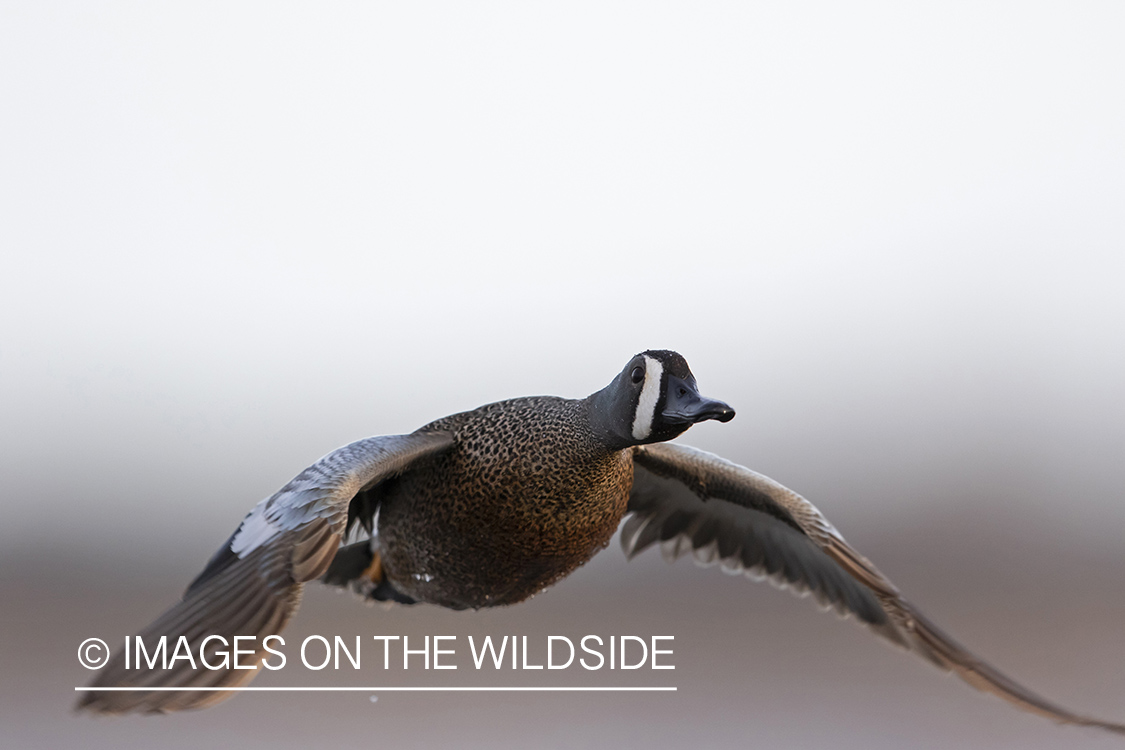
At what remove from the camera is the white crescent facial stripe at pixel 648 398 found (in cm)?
359

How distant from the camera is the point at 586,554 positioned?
4.32m

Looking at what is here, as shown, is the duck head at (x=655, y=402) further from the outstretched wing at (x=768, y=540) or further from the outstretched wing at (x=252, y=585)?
the outstretched wing at (x=768, y=540)

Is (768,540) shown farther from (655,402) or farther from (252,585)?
(252,585)

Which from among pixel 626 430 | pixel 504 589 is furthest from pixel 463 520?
pixel 626 430

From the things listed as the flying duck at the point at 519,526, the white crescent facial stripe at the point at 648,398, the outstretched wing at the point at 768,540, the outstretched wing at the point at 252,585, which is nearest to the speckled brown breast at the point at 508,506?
the flying duck at the point at 519,526

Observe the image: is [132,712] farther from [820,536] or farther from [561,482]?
[820,536]

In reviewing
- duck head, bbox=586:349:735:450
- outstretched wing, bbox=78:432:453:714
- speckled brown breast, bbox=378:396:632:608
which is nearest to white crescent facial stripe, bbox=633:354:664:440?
duck head, bbox=586:349:735:450

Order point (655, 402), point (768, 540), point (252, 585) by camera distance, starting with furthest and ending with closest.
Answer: point (768, 540), point (655, 402), point (252, 585)

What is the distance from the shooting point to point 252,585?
3.34 m

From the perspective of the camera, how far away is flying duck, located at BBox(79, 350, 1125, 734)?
130 inches

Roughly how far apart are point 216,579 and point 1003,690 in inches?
133

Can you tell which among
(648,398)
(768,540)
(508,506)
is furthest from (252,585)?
(768,540)

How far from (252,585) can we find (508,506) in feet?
3.88

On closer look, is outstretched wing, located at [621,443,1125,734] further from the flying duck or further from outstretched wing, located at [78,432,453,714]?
outstretched wing, located at [78,432,453,714]
